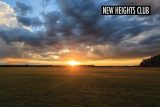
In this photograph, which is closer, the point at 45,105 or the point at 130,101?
the point at 45,105

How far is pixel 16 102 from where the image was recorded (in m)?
21.8

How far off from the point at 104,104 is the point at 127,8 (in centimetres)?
1667

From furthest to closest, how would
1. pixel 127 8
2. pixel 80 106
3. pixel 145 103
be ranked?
pixel 127 8 < pixel 145 103 < pixel 80 106

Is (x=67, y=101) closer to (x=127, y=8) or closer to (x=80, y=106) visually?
(x=80, y=106)

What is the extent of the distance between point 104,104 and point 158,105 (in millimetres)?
4366

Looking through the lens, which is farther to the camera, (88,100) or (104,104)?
(88,100)

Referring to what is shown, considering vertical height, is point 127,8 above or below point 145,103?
above

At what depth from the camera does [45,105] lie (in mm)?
20547

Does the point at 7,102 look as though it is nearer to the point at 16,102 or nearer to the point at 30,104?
the point at 16,102

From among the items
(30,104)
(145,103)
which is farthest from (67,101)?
(145,103)

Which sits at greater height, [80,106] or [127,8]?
[127,8]

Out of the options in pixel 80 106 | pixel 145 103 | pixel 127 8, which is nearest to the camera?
pixel 80 106

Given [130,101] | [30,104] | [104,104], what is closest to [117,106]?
[104,104]

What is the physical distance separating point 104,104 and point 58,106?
12.6 feet
